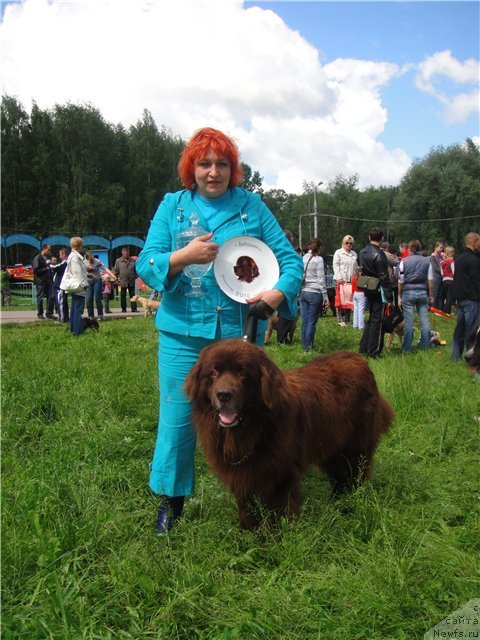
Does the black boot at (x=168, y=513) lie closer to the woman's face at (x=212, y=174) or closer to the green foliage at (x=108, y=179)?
the woman's face at (x=212, y=174)

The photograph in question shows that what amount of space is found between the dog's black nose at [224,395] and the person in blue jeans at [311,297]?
24.5 feet

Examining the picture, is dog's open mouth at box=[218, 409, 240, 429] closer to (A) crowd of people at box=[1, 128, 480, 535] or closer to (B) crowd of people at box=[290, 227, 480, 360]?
(A) crowd of people at box=[1, 128, 480, 535]

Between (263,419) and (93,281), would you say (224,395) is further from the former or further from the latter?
(93,281)

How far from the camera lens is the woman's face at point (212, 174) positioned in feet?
10.4

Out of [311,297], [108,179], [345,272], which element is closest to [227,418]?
[311,297]

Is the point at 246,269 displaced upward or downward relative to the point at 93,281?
downward

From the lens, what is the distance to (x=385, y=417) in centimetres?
410

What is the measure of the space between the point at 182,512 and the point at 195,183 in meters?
2.08

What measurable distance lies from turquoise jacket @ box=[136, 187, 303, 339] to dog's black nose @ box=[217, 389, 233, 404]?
528 millimetres

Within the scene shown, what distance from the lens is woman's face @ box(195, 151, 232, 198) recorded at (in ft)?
10.4

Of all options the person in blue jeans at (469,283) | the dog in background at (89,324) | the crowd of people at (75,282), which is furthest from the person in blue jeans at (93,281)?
the person in blue jeans at (469,283)

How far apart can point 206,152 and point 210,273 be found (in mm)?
699

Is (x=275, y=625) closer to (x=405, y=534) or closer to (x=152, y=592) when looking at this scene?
(x=152, y=592)

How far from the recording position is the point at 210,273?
3209mm
